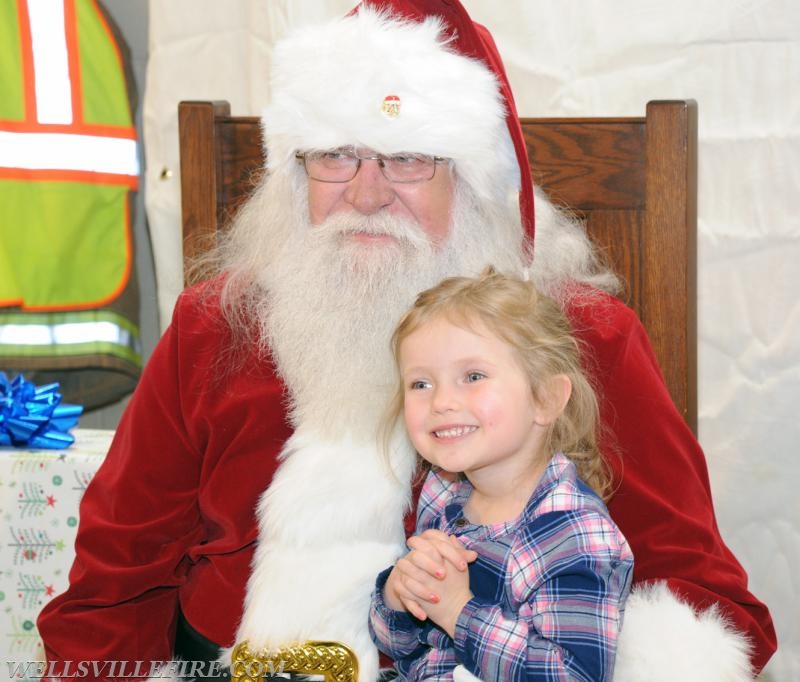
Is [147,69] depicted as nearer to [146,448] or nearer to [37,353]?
[37,353]

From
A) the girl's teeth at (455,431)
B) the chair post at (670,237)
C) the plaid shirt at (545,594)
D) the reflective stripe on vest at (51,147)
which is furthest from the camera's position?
the reflective stripe on vest at (51,147)

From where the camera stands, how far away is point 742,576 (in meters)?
1.65

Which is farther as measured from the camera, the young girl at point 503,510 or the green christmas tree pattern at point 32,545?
the green christmas tree pattern at point 32,545

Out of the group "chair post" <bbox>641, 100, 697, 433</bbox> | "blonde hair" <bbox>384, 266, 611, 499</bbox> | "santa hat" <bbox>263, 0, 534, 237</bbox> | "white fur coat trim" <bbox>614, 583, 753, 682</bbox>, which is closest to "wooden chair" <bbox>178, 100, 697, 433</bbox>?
"chair post" <bbox>641, 100, 697, 433</bbox>

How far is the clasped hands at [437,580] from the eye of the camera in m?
1.40

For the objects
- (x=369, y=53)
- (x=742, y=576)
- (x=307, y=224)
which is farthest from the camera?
(x=307, y=224)

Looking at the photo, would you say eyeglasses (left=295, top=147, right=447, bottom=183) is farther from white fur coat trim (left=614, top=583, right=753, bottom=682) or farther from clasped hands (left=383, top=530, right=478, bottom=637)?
white fur coat trim (left=614, top=583, right=753, bottom=682)

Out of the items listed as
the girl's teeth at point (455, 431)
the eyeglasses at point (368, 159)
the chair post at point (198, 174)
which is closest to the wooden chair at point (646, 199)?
the chair post at point (198, 174)

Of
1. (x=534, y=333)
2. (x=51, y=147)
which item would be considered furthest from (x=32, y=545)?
(x=534, y=333)

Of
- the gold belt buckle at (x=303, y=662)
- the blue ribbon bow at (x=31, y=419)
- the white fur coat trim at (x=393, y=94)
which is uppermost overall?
the white fur coat trim at (x=393, y=94)

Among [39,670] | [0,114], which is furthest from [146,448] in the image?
[0,114]

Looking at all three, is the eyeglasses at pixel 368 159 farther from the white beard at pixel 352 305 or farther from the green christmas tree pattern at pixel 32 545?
the green christmas tree pattern at pixel 32 545

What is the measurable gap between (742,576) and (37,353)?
196cm

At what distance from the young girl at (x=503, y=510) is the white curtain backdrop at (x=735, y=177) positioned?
105 cm
